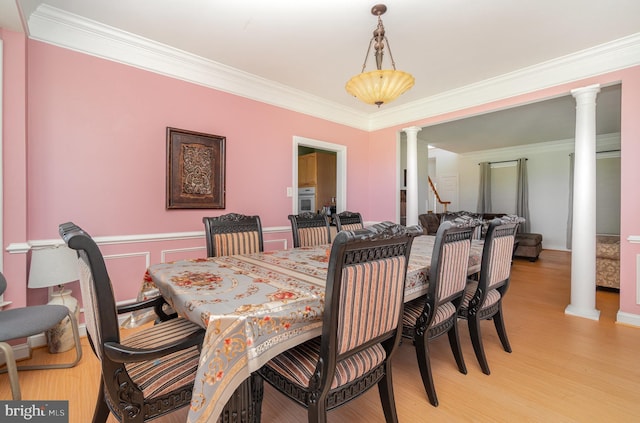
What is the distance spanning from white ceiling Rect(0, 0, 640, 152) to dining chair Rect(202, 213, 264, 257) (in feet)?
5.07

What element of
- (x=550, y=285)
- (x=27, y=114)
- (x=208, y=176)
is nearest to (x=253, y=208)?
(x=208, y=176)

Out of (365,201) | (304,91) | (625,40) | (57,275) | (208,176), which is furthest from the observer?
(365,201)

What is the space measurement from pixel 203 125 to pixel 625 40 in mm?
3964

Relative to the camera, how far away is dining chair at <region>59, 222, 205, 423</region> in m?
0.95

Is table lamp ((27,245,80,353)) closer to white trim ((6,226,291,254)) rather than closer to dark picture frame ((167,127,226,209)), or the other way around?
white trim ((6,226,291,254))

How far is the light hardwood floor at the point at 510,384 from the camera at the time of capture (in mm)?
1589

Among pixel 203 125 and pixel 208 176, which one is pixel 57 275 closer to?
pixel 208 176

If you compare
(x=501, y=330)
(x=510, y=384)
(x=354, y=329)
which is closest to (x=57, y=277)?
(x=354, y=329)

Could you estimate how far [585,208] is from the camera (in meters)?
2.97

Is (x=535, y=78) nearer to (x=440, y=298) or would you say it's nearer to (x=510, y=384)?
(x=440, y=298)

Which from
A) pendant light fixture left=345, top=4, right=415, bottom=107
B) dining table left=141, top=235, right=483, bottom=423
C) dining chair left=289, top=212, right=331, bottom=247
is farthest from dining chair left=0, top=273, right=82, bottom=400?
pendant light fixture left=345, top=4, right=415, bottom=107

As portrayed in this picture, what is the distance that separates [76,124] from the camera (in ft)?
7.84
